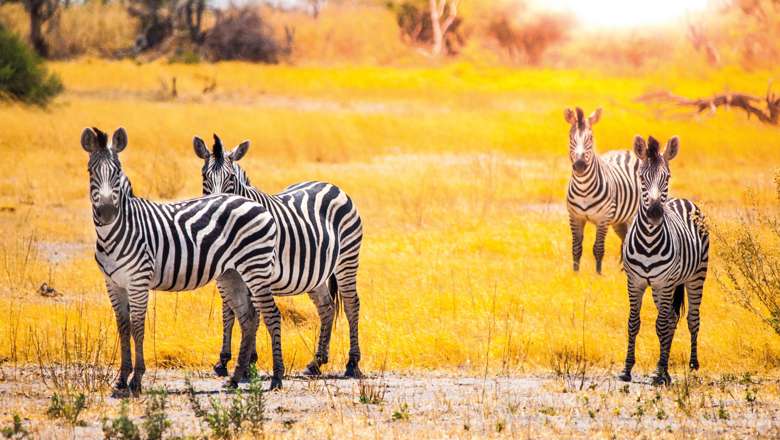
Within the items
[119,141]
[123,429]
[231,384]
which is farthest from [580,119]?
[123,429]

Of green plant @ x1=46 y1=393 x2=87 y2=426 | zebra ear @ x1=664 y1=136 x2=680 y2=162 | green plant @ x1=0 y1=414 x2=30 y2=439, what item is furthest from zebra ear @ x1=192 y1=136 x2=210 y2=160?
zebra ear @ x1=664 y1=136 x2=680 y2=162

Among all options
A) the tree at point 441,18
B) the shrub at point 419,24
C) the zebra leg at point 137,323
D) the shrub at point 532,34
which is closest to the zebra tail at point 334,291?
the zebra leg at point 137,323

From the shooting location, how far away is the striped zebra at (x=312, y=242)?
25.1 feet

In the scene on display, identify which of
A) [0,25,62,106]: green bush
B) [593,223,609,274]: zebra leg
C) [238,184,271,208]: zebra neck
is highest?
[0,25,62,106]: green bush

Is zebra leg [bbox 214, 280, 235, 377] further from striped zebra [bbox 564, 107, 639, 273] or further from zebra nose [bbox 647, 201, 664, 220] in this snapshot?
striped zebra [bbox 564, 107, 639, 273]

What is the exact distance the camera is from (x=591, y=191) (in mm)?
12148

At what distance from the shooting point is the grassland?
8.72 metres

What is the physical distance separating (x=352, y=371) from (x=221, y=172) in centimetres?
179

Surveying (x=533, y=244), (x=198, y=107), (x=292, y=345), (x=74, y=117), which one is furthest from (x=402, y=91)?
(x=292, y=345)

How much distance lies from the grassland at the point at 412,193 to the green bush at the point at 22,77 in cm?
57

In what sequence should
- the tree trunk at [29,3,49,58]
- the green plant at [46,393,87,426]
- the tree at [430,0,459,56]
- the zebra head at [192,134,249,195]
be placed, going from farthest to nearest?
the tree at [430,0,459,56], the tree trunk at [29,3,49,58], the zebra head at [192,134,249,195], the green plant at [46,393,87,426]

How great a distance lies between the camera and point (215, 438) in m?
5.99

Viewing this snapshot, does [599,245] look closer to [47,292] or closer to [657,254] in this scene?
[657,254]

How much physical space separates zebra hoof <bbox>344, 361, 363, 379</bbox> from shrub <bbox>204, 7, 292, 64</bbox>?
112ft
